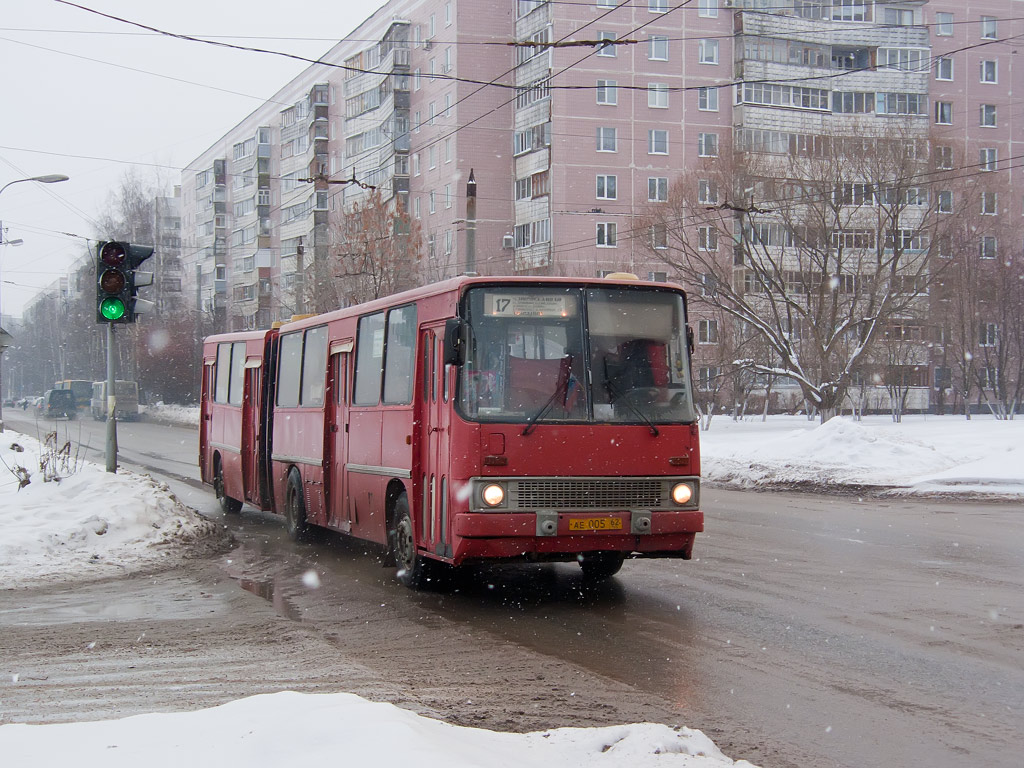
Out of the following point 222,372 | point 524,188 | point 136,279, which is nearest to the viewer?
point 136,279

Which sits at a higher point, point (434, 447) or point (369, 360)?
point (369, 360)

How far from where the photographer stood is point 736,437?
34812 millimetres

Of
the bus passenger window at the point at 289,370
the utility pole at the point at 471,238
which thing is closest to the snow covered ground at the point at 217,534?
the bus passenger window at the point at 289,370

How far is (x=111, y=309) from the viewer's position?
14.2 meters

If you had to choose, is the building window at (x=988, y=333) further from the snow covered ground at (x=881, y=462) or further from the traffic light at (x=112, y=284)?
the traffic light at (x=112, y=284)

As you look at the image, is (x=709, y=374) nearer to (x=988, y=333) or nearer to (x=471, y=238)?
(x=988, y=333)

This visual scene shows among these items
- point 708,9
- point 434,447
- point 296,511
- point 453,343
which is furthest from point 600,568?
point 708,9

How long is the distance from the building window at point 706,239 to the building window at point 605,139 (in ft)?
91.7

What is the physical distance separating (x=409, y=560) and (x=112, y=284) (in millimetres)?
6088

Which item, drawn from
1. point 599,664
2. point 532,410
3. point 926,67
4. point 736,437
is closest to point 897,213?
point 736,437

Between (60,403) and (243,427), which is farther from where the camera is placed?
(60,403)

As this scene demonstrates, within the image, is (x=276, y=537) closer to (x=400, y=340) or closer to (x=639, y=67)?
(x=400, y=340)

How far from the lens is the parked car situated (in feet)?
238

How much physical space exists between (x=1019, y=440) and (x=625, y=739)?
23.5m
